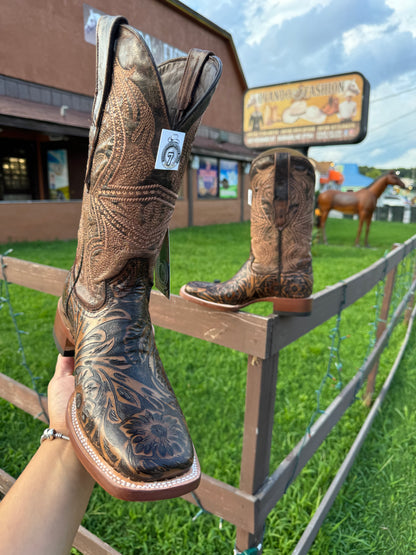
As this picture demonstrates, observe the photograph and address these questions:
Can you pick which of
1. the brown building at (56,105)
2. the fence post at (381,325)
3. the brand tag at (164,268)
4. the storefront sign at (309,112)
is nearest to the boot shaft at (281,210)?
the brand tag at (164,268)

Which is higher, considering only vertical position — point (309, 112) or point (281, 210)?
point (309, 112)

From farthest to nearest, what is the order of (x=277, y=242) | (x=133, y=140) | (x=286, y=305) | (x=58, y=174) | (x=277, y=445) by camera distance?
(x=58, y=174), (x=277, y=445), (x=277, y=242), (x=286, y=305), (x=133, y=140)

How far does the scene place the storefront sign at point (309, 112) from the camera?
7.42 m

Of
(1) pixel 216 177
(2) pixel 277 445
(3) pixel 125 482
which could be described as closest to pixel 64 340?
(3) pixel 125 482

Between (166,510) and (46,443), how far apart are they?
153 cm

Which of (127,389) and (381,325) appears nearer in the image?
(127,389)

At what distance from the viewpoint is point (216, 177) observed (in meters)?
14.3

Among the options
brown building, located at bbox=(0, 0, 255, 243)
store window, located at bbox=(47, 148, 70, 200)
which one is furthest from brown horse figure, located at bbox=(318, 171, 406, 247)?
store window, located at bbox=(47, 148, 70, 200)

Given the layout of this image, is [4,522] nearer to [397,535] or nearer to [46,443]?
[46,443]

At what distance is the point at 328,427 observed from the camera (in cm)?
199

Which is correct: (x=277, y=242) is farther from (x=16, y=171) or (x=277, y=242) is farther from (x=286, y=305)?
(x=16, y=171)

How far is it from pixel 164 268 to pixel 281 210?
2.11 ft

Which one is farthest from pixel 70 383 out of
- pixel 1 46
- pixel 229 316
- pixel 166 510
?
pixel 1 46

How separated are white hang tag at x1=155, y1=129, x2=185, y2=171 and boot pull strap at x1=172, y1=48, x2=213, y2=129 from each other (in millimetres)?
56
